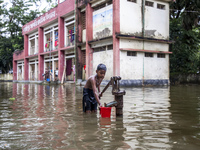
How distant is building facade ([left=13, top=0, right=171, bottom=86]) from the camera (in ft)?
58.2

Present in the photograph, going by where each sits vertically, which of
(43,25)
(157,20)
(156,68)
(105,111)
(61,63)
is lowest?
(105,111)

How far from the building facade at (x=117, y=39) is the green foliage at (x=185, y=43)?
103 inches

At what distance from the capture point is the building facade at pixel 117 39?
17.7m

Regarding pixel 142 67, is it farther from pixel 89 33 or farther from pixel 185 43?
pixel 185 43

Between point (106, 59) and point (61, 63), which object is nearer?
point (106, 59)

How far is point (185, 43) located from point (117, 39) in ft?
29.1

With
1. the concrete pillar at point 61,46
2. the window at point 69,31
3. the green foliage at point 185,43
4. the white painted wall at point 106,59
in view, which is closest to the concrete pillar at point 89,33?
the white painted wall at point 106,59

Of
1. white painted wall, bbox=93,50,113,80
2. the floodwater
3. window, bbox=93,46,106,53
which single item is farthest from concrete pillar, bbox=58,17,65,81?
the floodwater

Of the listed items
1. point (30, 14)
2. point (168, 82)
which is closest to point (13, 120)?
point (168, 82)

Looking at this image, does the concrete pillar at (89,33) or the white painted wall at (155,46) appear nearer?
the white painted wall at (155,46)

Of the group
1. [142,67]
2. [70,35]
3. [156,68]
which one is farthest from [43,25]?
[156,68]

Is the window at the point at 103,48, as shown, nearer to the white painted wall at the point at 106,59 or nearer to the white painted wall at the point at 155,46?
the white painted wall at the point at 106,59

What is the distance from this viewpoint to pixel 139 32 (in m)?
18.7

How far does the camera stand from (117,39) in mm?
17391
